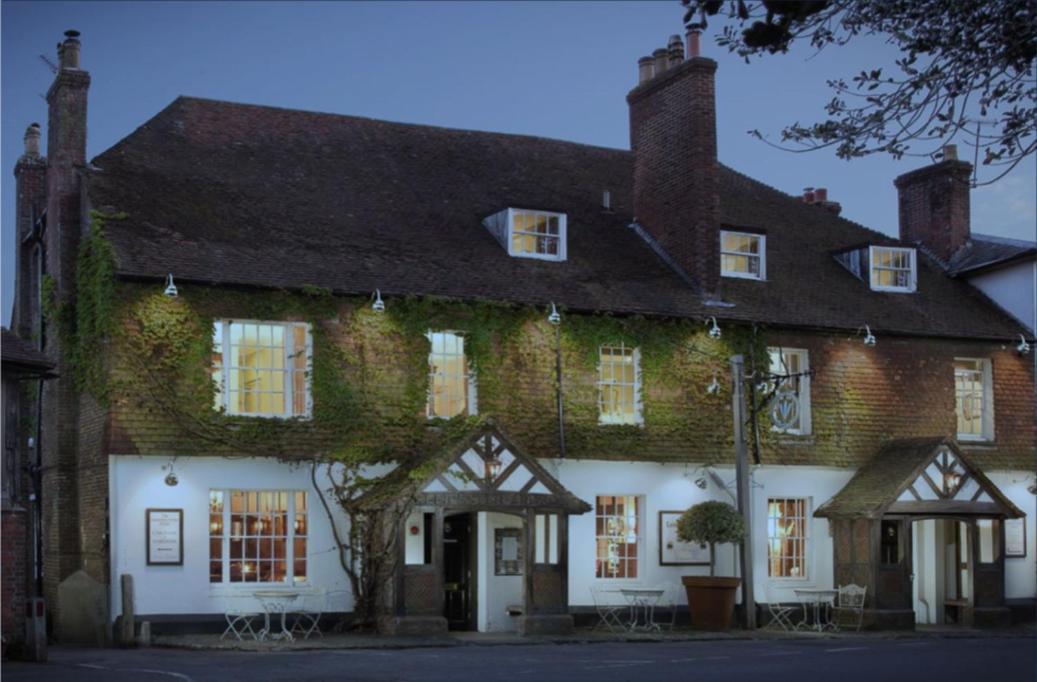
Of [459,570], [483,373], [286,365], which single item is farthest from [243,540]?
[483,373]

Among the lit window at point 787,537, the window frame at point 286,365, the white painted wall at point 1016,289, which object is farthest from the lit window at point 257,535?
the white painted wall at point 1016,289

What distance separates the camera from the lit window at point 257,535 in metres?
24.9

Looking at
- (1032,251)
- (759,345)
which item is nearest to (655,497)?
(759,345)

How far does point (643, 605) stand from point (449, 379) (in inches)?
208

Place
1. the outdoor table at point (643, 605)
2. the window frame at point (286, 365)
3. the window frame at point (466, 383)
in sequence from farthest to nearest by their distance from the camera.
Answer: the outdoor table at point (643, 605)
the window frame at point (466, 383)
the window frame at point (286, 365)

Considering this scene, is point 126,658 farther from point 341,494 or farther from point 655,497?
point 655,497

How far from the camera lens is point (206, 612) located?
24406 mm

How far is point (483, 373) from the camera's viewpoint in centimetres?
2703

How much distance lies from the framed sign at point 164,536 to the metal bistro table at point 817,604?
11.1 meters

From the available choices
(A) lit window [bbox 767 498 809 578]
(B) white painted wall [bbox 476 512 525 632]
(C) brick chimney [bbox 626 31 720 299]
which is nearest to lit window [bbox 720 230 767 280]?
(C) brick chimney [bbox 626 31 720 299]

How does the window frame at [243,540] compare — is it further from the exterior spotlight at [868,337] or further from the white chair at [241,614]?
the exterior spotlight at [868,337]

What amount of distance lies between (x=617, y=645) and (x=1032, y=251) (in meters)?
13.4

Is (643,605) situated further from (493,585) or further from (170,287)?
(170,287)

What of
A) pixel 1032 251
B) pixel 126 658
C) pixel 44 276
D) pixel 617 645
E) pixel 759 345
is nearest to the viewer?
pixel 126 658
